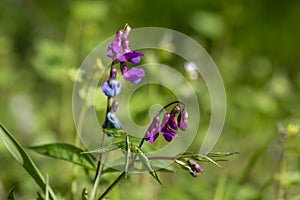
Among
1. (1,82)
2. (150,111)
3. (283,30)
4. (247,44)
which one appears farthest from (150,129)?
Answer: (283,30)

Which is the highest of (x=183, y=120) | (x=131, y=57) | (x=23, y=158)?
(x=131, y=57)

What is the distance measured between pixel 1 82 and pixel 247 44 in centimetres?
186

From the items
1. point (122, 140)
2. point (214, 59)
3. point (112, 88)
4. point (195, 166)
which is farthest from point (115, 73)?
point (214, 59)

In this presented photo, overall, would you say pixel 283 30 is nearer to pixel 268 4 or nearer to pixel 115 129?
pixel 268 4

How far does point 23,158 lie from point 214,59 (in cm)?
249

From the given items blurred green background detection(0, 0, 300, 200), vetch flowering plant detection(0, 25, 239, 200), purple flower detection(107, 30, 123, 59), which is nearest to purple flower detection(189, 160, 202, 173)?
vetch flowering plant detection(0, 25, 239, 200)

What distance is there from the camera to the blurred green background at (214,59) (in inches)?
88.4

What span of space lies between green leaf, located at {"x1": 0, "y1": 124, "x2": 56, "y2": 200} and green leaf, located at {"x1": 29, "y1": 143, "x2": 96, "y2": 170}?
0.17 ft

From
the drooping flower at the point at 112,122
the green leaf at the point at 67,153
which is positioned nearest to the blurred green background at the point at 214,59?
the green leaf at the point at 67,153

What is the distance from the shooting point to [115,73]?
4.31 feet

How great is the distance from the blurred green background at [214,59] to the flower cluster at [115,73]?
451 mm

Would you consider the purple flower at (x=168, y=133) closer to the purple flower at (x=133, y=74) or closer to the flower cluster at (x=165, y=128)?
the flower cluster at (x=165, y=128)

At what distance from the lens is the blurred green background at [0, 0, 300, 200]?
2.24m

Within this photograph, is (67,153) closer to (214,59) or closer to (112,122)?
(112,122)
